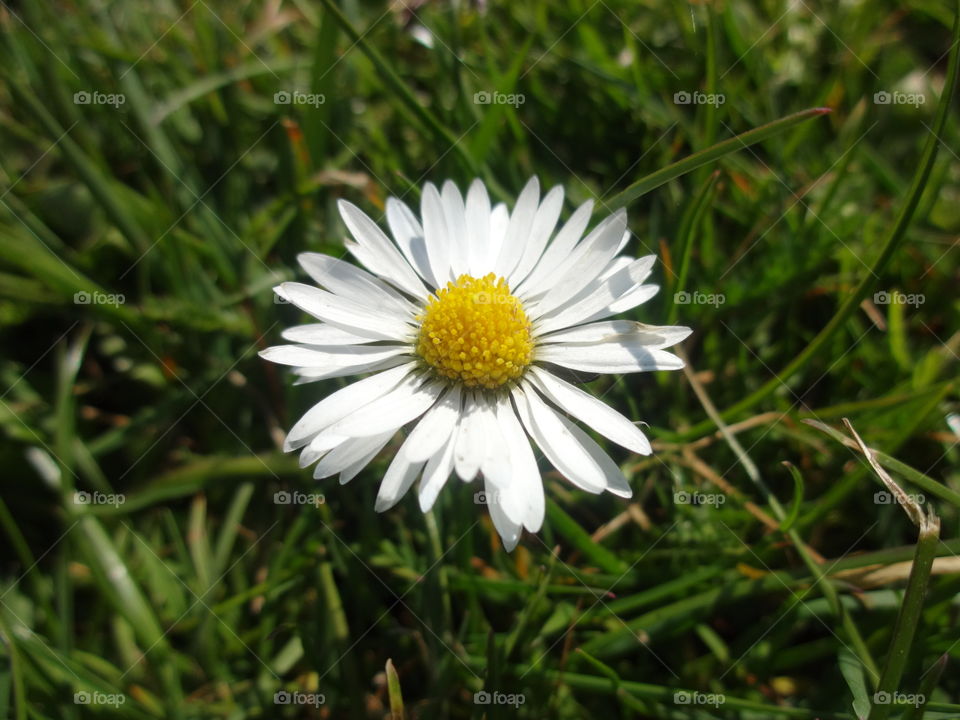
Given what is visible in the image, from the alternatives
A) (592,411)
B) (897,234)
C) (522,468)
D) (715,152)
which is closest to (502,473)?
(522,468)

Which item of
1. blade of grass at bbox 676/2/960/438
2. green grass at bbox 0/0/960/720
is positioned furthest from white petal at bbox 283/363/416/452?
blade of grass at bbox 676/2/960/438

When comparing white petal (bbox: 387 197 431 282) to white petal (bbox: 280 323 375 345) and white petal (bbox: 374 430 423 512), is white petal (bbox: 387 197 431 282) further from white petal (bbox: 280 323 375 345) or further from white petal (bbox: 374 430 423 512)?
white petal (bbox: 374 430 423 512)

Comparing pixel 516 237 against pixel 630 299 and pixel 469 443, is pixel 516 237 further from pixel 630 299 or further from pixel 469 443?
pixel 469 443

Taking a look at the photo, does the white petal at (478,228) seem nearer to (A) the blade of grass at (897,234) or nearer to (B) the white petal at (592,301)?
(B) the white petal at (592,301)

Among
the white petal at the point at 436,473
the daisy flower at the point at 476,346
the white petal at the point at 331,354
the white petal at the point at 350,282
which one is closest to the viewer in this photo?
the white petal at the point at 436,473

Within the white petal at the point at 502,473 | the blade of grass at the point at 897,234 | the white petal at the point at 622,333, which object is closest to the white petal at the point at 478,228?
the white petal at the point at 622,333

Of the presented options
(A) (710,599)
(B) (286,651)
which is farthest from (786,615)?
(B) (286,651)
